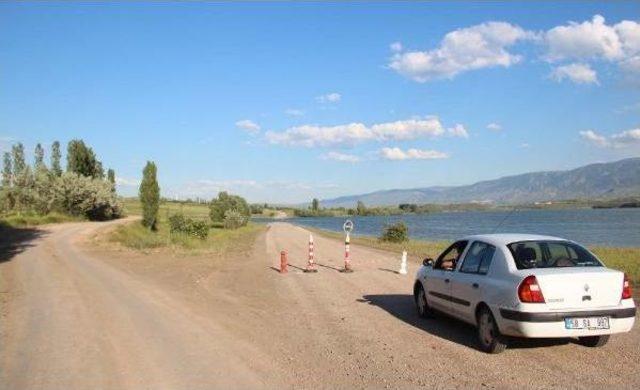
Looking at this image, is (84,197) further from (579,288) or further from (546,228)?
(579,288)

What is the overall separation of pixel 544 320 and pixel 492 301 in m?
0.82

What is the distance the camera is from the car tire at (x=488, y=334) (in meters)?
8.18

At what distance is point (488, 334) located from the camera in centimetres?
838

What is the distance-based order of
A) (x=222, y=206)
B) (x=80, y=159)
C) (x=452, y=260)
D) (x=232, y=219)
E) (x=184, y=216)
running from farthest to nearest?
(x=222, y=206)
(x=232, y=219)
(x=80, y=159)
(x=184, y=216)
(x=452, y=260)

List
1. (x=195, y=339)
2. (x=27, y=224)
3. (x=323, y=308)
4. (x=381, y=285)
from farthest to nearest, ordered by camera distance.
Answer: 1. (x=27, y=224)
2. (x=381, y=285)
3. (x=323, y=308)
4. (x=195, y=339)

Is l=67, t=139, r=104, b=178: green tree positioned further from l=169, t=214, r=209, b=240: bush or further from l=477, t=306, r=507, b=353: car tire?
l=477, t=306, r=507, b=353: car tire

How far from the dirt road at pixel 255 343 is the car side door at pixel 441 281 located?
444 millimetres

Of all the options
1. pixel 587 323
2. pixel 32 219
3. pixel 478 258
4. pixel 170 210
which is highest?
pixel 170 210

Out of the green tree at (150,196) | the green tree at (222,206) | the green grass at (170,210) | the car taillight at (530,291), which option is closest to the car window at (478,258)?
the car taillight at (530,291)

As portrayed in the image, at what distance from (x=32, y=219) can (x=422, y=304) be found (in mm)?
46251

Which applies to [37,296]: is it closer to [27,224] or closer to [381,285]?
[381,285]

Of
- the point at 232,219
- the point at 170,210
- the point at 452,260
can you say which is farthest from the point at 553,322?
the point at 170,210

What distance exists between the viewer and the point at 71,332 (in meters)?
9.77

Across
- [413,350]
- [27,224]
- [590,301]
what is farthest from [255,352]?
[27,224]
